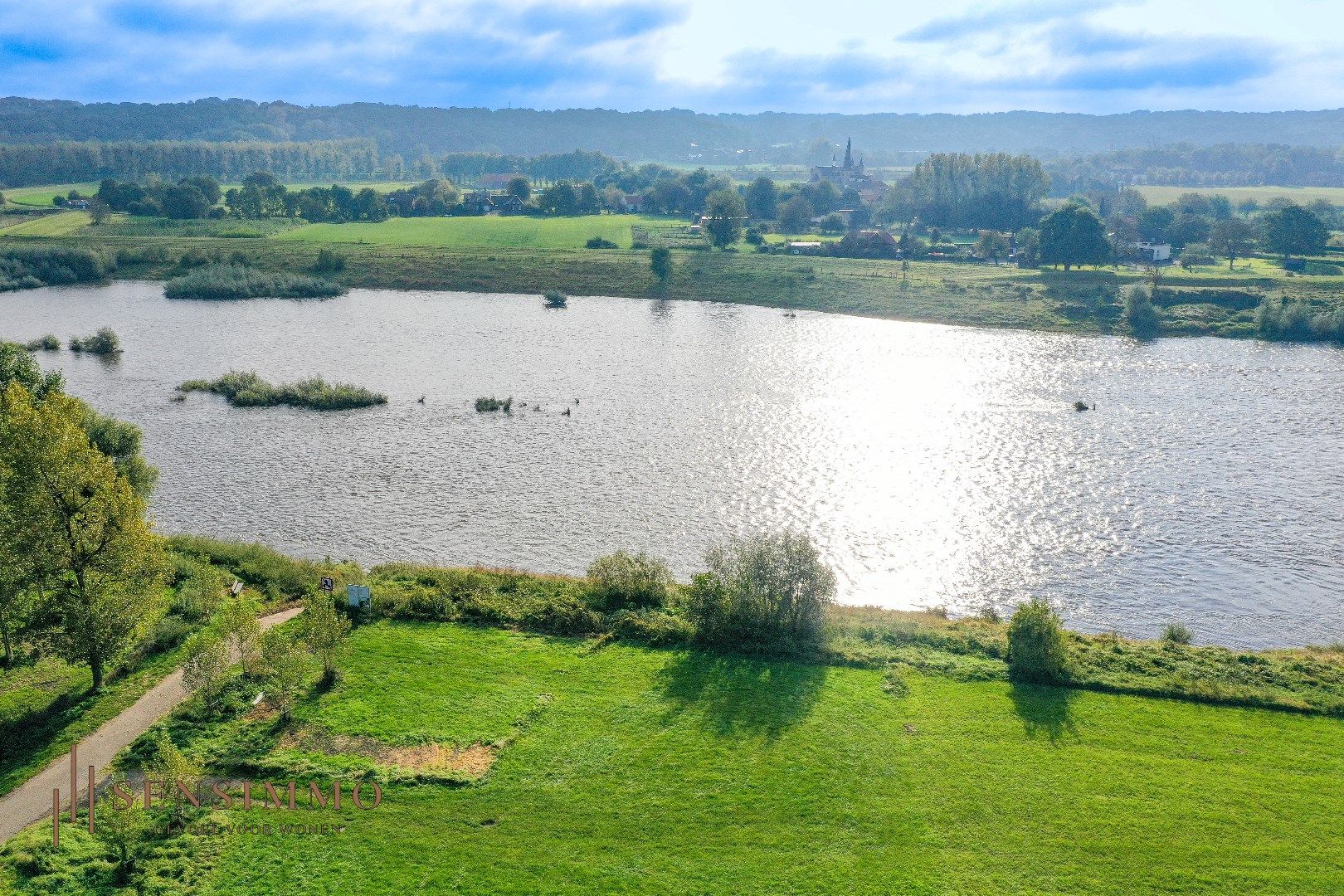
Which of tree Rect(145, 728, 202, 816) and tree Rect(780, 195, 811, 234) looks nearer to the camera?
tree Rect(145, 728, 202, 816)

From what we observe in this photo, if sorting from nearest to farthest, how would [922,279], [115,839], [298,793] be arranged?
1. [115,839]
2. [298,793]
3. [922,279]

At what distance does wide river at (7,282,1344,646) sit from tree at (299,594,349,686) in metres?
12.5

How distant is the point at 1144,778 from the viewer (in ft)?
101

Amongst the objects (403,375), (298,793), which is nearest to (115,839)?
(298,793)

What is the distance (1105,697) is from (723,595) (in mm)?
15399

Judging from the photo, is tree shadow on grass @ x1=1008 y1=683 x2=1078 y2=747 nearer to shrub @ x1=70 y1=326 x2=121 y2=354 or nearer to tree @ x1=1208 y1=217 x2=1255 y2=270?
shrub @ x1=70 y1=326 x2=121 y2=354

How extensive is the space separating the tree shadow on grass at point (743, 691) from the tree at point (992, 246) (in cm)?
12534

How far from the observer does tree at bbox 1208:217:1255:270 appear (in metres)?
142

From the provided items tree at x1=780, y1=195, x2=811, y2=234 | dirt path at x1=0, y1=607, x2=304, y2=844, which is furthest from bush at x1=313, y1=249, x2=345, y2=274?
dirt path at x1=0, y1=607, x2=304, y2=844

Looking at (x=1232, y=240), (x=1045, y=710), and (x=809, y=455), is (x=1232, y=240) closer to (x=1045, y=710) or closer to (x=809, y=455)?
(x=809, y=455)

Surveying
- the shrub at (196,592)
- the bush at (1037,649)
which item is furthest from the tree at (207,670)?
the bush at (1037,649)

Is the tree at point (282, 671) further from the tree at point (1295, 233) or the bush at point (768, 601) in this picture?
the tree at point (1295, 233)

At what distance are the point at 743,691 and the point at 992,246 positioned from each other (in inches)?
5128

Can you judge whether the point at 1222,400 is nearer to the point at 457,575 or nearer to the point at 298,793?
the point at 457,575
